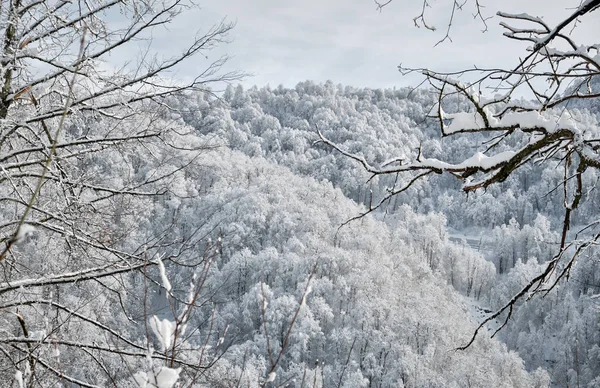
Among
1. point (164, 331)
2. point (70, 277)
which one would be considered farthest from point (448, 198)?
point (164, 331)

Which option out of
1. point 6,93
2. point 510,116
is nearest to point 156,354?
point 6,93

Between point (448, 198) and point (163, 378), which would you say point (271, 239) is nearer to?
point (448, 198)

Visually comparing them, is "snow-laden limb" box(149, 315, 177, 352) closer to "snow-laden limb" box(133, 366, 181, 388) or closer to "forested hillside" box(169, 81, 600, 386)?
"snow-laden limb" box(133, 366, 181, 388)

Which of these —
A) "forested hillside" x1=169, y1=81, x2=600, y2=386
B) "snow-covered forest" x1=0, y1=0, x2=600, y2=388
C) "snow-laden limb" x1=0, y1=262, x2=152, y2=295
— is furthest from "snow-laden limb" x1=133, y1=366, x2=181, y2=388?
"snow-laden limb" x1=0, y1=262, x2=152, y2=295

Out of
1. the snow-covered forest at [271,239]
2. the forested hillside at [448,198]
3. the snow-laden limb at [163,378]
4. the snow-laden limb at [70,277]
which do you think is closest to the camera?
the snow-laden limb at [163,378]

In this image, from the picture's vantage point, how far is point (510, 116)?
1.38m

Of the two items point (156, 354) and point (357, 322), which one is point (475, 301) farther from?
point (156, 354)

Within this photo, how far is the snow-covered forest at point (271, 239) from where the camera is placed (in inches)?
61.0

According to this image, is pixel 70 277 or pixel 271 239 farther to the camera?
pixel 271 239

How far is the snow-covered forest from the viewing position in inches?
61.0

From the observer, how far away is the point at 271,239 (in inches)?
2469

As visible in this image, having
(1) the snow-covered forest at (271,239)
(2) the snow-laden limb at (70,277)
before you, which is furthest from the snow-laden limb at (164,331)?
(2) the snow-laden limb at (70,277)

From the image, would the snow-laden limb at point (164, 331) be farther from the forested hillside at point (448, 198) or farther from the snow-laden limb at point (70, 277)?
the snow-laden limb at point (70, 277)

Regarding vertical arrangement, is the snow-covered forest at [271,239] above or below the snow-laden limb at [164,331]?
above
